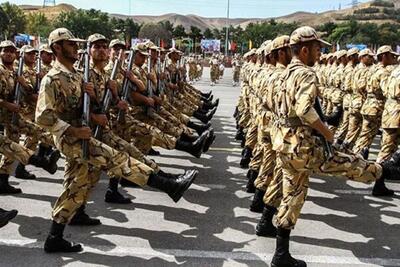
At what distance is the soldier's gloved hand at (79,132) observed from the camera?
4.31 metres

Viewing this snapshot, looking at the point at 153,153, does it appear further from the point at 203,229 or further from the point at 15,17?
the point at 15,17

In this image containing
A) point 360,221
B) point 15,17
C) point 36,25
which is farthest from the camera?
point 36,25

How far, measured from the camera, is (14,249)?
4.59 meters

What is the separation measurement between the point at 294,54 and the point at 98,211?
2869 millimetres

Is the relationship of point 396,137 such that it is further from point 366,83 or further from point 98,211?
point 98,211

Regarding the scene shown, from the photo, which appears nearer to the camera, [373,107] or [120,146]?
[120,146]

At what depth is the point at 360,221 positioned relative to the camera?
570 cm

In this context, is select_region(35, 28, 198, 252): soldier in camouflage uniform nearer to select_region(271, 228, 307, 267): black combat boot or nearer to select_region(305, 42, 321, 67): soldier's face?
select_region(271, 228, 307, 267): black combat boot

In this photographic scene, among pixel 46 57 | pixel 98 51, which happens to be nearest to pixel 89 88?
pixel 98 51

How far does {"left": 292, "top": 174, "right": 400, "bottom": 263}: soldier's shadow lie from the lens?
4863 millimetres

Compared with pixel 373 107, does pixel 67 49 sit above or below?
above

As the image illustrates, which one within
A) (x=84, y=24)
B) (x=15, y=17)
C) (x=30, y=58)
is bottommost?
(x=30, y=58)

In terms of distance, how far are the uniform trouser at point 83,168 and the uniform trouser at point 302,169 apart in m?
1.18

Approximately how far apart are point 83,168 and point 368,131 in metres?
4.88
